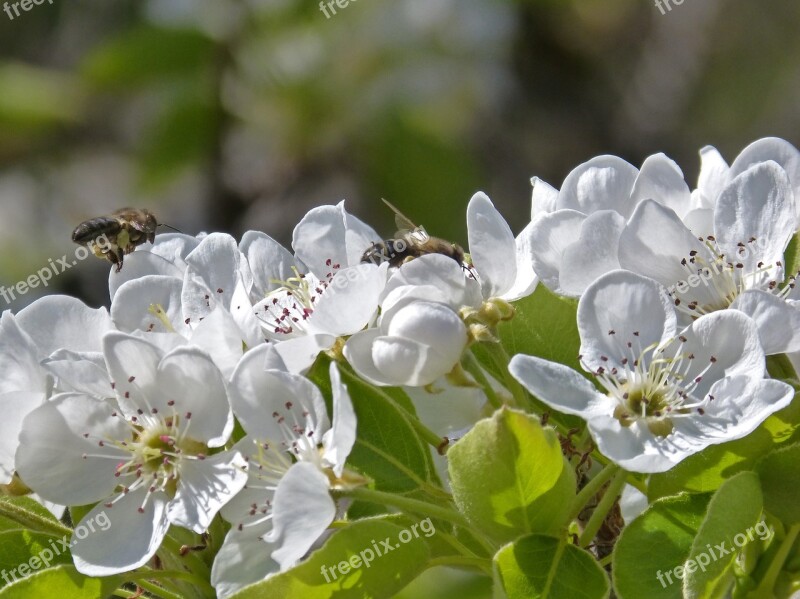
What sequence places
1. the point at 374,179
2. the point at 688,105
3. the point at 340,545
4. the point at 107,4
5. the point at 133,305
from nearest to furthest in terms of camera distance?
the point at 340,545 < the point at 133,305 < the point at 374,179 < the point at 107,4 < the point at 688,105

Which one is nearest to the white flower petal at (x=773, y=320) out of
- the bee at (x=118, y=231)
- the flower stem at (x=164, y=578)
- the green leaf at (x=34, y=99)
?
the flower stem at (x=164, y=578)

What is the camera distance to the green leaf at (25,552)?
1.30 meters

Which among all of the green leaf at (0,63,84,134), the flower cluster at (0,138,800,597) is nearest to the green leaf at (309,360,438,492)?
the flower cluster at (0,138,800,597)

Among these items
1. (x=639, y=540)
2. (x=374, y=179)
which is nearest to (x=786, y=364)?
(x=639, y=540)

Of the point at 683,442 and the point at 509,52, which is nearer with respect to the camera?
the point at 683,442

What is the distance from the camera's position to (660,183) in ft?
4.64

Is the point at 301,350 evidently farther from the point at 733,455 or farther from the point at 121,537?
the point at 733,455

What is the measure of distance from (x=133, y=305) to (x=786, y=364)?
79 centimetres

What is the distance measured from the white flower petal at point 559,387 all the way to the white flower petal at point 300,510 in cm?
23

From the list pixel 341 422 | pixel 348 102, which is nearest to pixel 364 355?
pixel 341 422

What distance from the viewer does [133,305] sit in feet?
4.70

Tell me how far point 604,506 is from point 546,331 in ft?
0.83

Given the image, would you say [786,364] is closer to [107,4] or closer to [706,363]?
[706,363]

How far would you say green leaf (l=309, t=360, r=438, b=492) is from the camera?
129 cm
